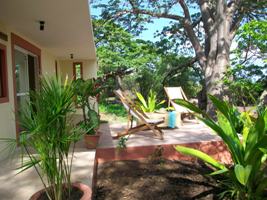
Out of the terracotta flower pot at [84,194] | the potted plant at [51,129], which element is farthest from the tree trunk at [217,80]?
the potted plant at [51,129]

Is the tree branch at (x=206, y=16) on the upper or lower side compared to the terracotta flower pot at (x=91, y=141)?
upper

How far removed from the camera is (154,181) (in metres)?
3.92

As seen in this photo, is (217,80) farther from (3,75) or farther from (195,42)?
(3,75)

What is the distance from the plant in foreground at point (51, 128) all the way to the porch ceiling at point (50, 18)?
5.54 ft

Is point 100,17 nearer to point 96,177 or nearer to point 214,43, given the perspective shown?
point 214,43

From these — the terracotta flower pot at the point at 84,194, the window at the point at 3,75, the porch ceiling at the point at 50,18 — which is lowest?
the terracotta flower pot at the point at 84,194

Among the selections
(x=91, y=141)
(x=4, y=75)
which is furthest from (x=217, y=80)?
(x=4, y=75)

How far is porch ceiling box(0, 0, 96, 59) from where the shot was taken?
153 inches

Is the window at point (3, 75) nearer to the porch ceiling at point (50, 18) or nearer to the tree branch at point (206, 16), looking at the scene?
the porch ceiling at point (50, 18)

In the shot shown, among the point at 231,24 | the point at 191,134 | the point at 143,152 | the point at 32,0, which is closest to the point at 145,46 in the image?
the point at 231,24

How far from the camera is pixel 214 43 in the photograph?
10.1m

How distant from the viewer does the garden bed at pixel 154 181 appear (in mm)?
3539

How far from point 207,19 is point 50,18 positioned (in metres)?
7.11

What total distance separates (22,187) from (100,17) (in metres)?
10.5
